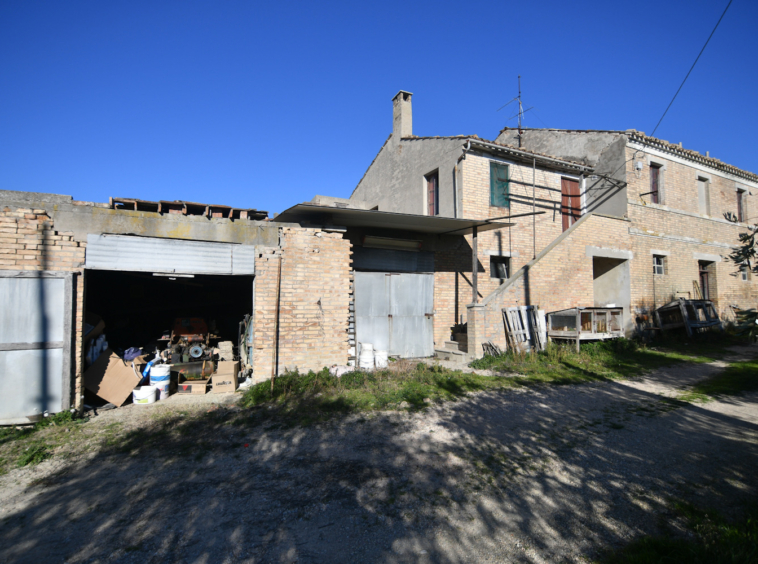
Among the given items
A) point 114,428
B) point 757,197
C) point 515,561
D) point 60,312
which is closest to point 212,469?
point 114,428

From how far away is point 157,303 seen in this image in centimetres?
1056

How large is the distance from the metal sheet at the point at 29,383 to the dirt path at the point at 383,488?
0.92m

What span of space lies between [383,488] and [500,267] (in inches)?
387

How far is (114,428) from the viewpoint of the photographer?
5820 millimetres

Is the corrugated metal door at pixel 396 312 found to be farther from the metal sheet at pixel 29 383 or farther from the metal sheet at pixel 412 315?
the metal sheet at pixel 29 383

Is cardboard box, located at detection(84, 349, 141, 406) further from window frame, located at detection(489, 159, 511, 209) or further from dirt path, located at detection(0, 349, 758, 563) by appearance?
window frame, located at detection(489, 159, 511, 209)

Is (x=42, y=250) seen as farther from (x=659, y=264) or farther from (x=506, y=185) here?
(x=659, y=264)

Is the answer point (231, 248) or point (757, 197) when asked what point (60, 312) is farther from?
point (757, 197)

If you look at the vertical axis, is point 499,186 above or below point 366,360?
above

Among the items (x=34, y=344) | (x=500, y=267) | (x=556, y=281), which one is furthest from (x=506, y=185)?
(x=34, y=344)

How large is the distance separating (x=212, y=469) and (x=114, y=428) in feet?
8.07

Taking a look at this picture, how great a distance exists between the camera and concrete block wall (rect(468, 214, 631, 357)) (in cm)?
1035

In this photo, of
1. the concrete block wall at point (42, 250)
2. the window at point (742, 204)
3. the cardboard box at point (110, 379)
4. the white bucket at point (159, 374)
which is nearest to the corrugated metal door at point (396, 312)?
the white bucket at point (159, 374)

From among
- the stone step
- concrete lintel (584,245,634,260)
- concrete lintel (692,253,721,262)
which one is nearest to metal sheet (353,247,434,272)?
the stone step
